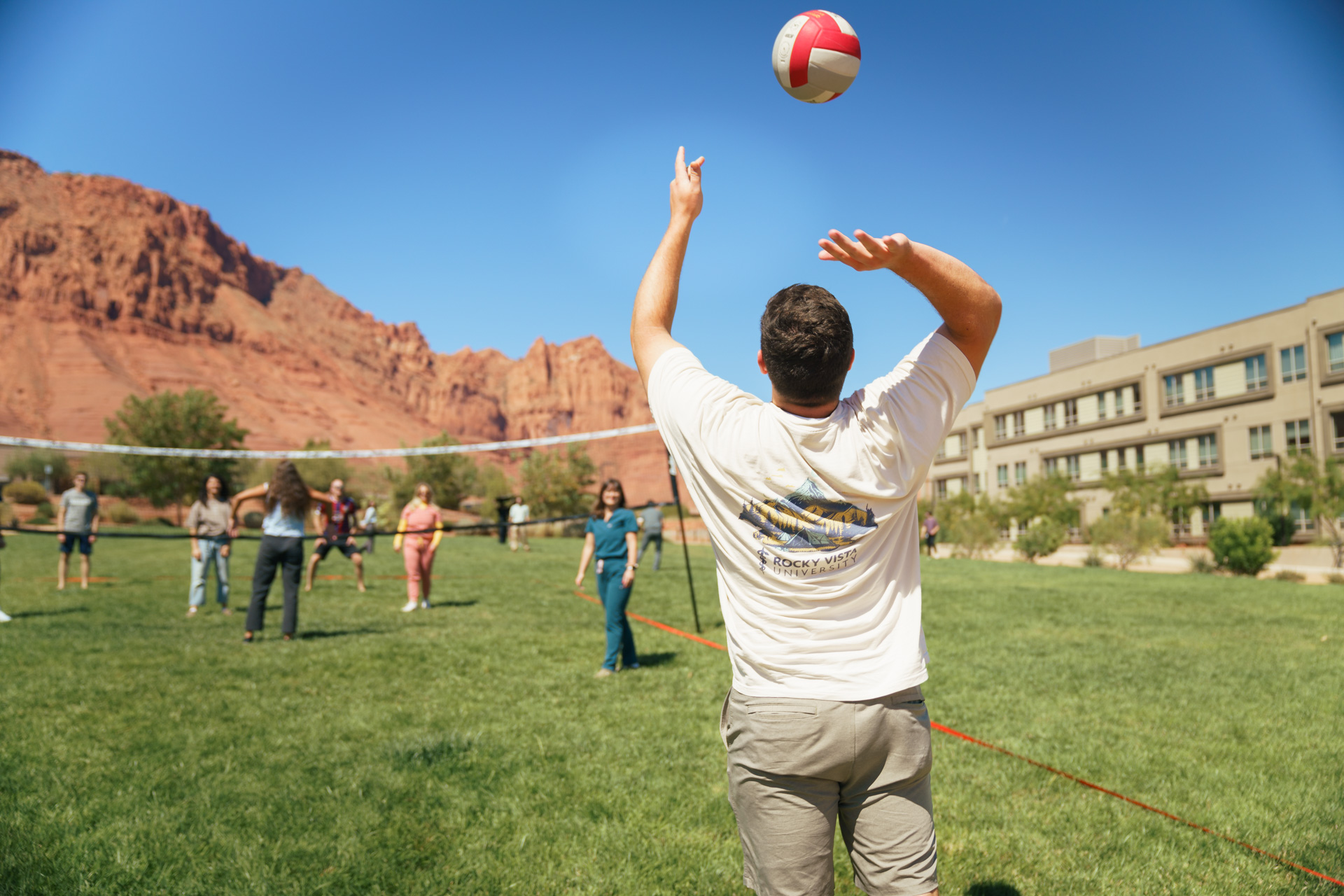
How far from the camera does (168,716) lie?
20.6ft

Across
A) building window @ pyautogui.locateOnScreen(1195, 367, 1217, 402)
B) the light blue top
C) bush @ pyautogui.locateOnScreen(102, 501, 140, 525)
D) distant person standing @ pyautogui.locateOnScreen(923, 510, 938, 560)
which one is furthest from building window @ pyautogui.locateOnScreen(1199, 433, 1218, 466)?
bush @ pyautogui.locateOnScreen(102, 501, 140, 525)

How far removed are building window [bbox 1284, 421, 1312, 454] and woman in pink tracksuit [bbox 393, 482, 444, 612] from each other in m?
48.0

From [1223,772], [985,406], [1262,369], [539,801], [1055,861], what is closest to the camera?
[1055,861]

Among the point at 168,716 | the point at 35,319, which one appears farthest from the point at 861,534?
the point at 35,319

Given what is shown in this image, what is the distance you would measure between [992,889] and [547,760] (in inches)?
116

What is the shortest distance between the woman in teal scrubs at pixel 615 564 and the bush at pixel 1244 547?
1042 inches

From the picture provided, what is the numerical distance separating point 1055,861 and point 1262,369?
54255 mm

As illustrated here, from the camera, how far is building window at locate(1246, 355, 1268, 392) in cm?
4650

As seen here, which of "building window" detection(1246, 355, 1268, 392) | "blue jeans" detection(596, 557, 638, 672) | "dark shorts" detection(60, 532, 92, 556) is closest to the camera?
"blue jeans" detection(596, 557, 638, 672)

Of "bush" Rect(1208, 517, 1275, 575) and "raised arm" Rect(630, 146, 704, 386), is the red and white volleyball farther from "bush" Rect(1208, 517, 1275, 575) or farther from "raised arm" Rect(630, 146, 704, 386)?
"bush" Rect(1208, 517, 1275, 575)

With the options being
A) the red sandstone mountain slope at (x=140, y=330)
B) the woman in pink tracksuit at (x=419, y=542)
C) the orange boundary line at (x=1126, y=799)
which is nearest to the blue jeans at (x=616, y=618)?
the orange boundary line at (x=1126, y=799)

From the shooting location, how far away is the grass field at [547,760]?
3.86 m

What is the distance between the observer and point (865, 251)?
6.00 ft

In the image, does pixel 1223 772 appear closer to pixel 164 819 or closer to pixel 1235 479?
pixel 164 819
